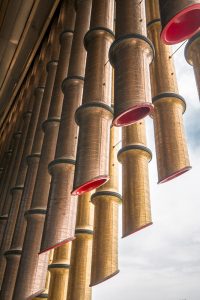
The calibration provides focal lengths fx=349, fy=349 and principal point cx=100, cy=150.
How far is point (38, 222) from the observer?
54.6 inches

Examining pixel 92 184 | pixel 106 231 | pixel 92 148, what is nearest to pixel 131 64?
pixel 92 148

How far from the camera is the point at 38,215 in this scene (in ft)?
4.56

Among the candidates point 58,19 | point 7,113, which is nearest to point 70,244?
point 58,19

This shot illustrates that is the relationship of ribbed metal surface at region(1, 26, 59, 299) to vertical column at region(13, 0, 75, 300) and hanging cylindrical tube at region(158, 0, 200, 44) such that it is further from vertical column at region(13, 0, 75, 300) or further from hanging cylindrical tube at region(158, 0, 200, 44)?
hanging cylindrical tube at region(158, 0, 200, 44)

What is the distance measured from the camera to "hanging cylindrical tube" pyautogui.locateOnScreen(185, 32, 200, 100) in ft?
3.55

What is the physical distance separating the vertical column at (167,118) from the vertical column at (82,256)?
0.47 meters

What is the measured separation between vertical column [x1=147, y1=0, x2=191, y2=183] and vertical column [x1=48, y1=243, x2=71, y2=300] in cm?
63

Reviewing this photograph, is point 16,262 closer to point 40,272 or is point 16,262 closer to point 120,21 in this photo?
point 40,272

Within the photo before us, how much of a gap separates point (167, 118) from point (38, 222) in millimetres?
651

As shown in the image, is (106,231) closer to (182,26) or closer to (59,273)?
(59,273)

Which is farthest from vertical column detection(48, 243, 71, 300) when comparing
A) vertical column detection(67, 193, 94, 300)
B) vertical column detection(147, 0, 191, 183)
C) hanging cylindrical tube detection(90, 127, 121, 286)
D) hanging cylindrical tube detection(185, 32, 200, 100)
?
hanging cylindrical tube detection(185, 32, 200, 100)

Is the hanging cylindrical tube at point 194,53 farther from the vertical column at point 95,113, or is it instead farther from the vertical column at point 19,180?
the vertical column at point 19,180

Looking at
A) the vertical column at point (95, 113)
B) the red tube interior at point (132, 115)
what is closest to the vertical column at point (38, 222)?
the vertical column at point (95, 113)

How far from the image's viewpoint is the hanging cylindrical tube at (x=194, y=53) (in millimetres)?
1083
